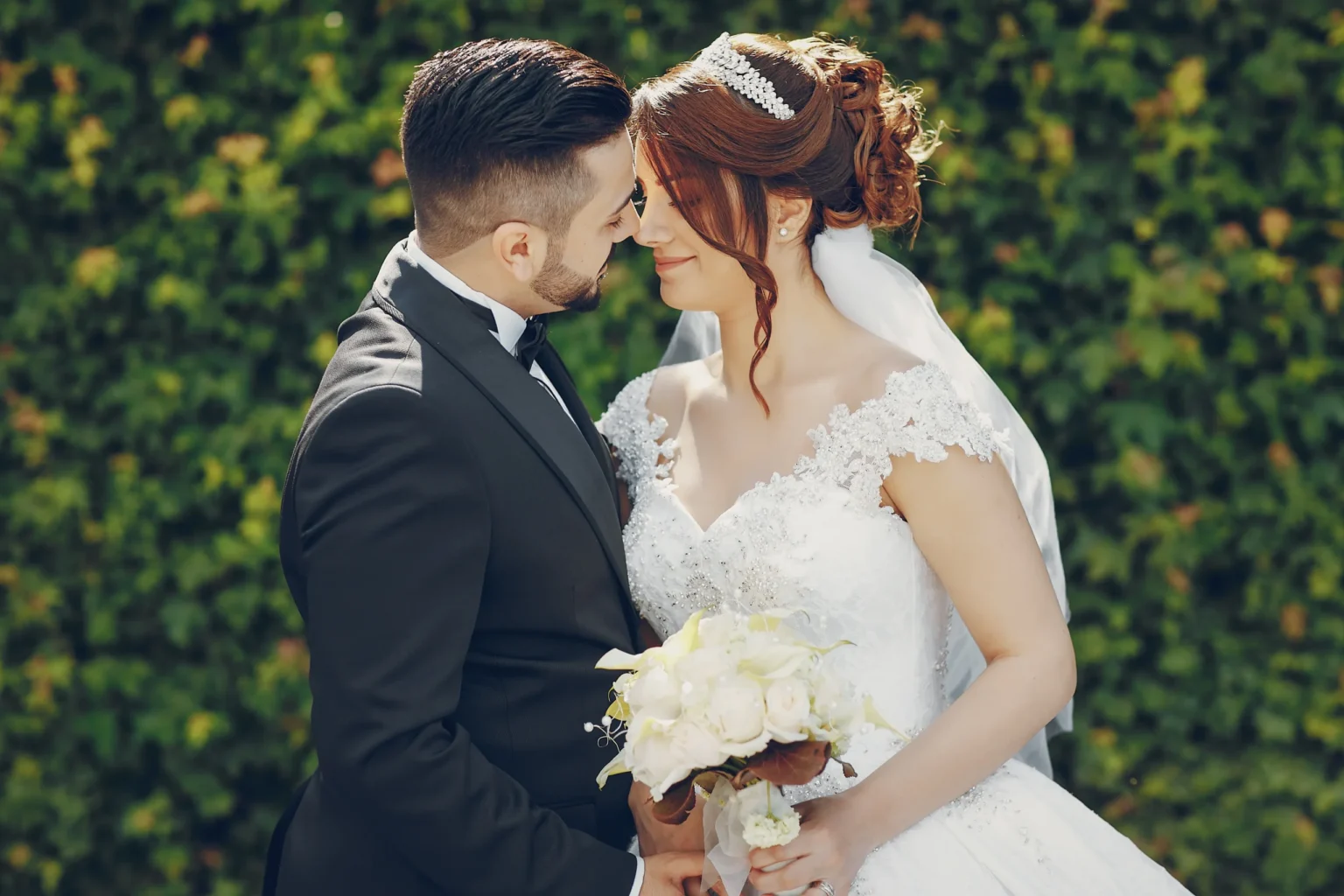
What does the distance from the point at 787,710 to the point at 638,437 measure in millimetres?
1286

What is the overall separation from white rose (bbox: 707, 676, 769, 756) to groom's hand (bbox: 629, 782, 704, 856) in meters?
0.32

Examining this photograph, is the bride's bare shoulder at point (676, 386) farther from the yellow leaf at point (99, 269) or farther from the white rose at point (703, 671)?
the yellow leaf at point (99, 269)

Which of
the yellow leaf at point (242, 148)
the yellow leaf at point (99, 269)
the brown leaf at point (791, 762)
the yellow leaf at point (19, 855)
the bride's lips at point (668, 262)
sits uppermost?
the bride's lips at point (668, 262)

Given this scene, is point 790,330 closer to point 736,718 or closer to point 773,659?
point 773,659

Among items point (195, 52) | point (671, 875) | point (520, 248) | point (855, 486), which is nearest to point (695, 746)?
point (671, 875)

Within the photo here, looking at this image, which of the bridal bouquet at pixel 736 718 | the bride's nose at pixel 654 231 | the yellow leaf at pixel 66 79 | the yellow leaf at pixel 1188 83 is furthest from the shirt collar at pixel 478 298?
the yellow leaf at pixel 1188 83

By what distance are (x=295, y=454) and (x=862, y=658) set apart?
1186 mm

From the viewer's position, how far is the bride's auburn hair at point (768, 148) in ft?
8.87

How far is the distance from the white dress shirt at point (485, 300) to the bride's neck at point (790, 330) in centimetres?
62

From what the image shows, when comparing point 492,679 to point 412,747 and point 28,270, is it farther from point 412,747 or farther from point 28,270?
point 28,270

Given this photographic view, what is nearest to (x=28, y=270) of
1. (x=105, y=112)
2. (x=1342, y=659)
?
(x=105, y=112)

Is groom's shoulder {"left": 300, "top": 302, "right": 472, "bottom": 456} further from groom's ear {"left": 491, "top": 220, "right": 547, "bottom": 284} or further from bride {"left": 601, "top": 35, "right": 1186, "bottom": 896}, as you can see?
bride {"left": 601, "top": 35, "right": 1186, "bottom": 896}

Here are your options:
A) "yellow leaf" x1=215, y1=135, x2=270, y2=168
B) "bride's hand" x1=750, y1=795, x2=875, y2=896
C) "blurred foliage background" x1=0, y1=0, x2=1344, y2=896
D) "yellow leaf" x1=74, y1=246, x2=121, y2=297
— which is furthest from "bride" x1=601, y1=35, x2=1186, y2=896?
"yellow leaf" x1=74, y1=246, x2=121, y2=297

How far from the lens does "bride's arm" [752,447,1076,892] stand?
2.44m
